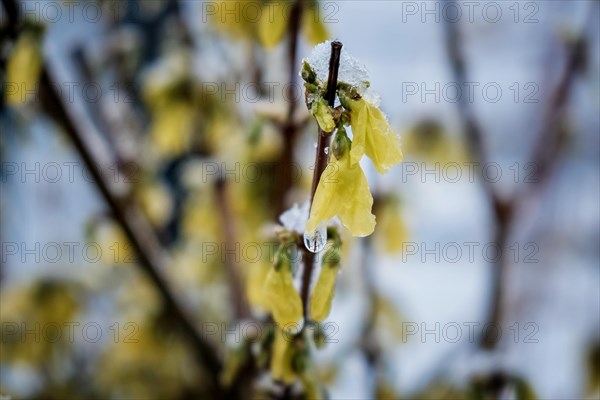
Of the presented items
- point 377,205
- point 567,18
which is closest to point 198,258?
point 377,205

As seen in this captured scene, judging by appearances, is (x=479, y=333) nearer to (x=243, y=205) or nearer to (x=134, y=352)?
(x=243, y=205)

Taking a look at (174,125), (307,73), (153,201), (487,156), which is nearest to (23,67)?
(174,125)

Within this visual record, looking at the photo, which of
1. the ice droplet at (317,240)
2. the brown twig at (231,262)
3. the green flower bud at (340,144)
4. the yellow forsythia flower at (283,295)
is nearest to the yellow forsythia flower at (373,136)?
the green flower bud at (340,144)

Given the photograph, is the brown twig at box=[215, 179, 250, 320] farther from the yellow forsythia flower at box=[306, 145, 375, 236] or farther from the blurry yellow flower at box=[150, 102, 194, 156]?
the yellow forsythia flower at box=[306, 145, 375, 236]

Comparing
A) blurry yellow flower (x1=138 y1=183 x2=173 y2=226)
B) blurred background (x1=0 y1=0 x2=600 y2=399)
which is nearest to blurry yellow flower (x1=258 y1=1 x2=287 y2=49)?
blurred background (x1=0 y1=0 x2=600 y2=399)

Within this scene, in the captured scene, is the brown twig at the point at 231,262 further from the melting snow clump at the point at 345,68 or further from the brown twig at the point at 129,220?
the melting snow clump at the point at 345,68
